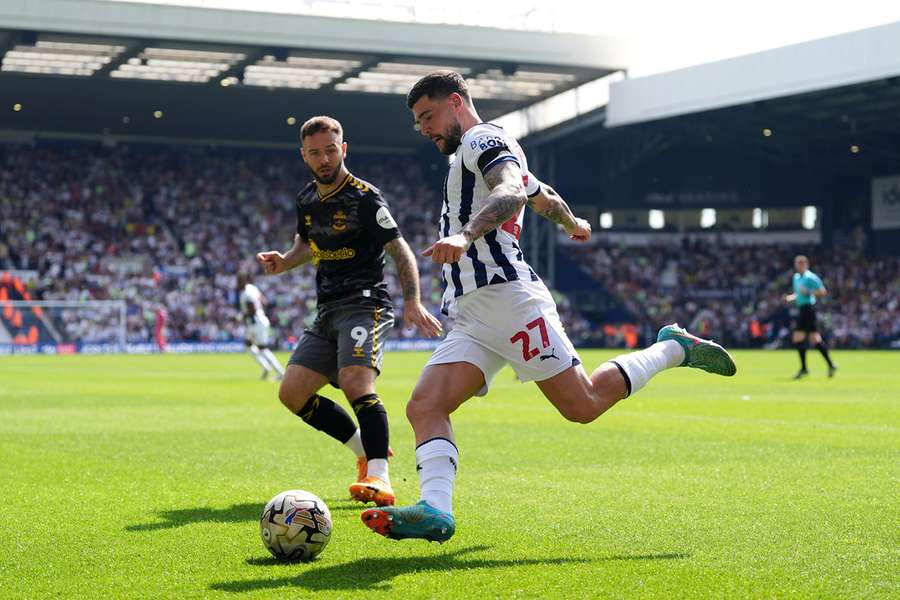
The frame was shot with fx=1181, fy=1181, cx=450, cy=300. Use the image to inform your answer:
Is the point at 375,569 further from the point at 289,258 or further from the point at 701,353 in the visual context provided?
the point at 289,258

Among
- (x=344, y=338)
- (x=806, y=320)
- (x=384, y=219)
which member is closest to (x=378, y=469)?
(x=344, y=338)

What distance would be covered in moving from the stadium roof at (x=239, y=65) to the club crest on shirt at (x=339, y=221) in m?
30.3

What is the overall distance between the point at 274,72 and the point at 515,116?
11.3 meters

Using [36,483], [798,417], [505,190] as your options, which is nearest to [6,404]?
[36,483]

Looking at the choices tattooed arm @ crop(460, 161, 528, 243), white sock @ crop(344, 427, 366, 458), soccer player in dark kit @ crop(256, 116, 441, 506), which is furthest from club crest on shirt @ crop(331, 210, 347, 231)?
tattooed arm @ crop(460, 161, 528, 243)

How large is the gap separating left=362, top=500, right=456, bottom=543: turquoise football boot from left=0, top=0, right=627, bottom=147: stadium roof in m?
32.9

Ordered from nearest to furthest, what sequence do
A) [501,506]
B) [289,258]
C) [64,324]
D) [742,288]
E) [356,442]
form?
1. [501,506]
2. [356,442]
3. [289,258]
4. [64,324]
5. [742,288]

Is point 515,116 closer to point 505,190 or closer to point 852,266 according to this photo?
point 852,266

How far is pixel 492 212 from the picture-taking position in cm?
503

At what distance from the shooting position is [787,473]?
8094mm

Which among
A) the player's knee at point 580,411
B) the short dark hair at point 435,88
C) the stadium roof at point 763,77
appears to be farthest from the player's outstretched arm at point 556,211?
the stadium roof at point 763,77

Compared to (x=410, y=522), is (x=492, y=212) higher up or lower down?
higher up

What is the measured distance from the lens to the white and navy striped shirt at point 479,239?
213 inches

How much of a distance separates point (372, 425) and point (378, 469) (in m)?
0.27
